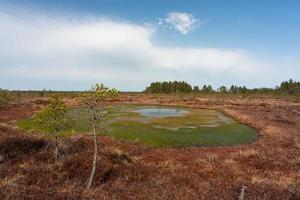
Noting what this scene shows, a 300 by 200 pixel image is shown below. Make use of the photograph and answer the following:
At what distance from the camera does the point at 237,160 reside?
25.1 metres

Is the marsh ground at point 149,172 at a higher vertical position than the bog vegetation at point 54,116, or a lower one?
lower

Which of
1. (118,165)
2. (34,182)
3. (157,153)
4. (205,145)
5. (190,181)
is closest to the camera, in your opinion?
(34,182)

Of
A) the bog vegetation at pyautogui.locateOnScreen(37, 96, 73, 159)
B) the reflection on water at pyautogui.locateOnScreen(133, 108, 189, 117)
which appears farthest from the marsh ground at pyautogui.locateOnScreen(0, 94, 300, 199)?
the reflection on water at pyautogui.locateOnScreen(133, 108, 189, 117)

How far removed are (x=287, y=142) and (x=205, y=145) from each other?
987 cm

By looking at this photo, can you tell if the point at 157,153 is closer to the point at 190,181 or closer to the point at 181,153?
the point at 181,153

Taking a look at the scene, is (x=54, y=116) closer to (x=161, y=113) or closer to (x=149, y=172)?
(x=149, y=172)

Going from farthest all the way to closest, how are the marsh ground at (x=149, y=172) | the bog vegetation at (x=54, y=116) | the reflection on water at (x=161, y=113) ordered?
the reflection on water at (x=161, y=113) < the bog vegetation at (x=54, y=116) < the marsh ground at (x=149, y=172)

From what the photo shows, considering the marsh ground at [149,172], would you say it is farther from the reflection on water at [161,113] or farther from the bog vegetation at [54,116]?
the reflection on water at [161,113]

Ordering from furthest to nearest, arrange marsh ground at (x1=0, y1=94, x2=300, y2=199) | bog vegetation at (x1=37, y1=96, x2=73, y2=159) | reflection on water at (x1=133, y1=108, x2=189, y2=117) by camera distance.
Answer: reflection on water at (x1=133, y1=108, x2=189, y2=117) < bog vegetation at (x1=37, y1=96, x2=73, y2=159) < marsh ground at (x1=0, y1=94, x2=300, y2=199)

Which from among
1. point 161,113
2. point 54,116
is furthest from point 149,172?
point 161,113

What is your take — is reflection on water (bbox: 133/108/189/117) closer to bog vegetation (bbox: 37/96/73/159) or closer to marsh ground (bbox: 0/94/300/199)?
marsh ground (bbox: 0/94/300/199)

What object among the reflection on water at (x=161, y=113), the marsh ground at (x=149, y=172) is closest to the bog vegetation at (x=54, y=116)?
the marsh ground at (x=149, y=172)

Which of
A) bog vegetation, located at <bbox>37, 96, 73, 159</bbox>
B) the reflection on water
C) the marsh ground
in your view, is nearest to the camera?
the marsh ground

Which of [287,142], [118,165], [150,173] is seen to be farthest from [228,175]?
[287,142]
